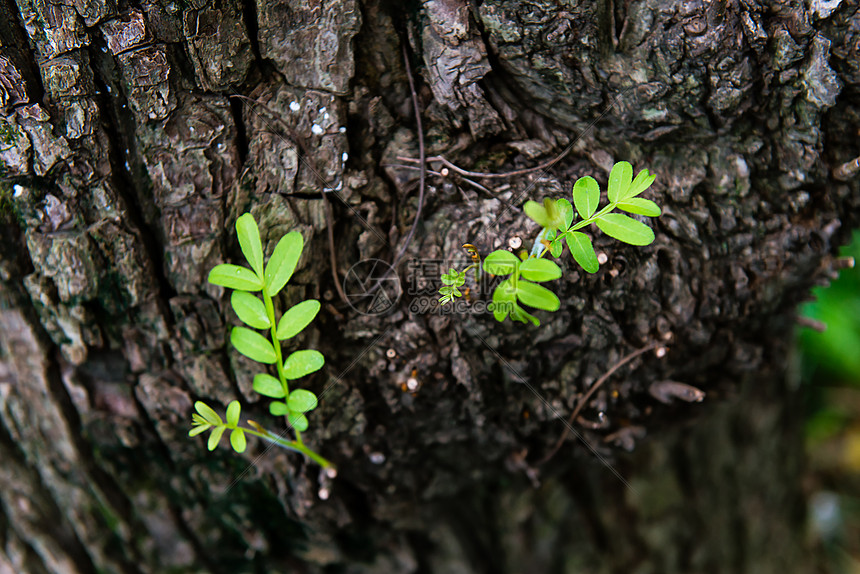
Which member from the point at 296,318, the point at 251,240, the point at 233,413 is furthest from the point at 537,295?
the point at 233,413

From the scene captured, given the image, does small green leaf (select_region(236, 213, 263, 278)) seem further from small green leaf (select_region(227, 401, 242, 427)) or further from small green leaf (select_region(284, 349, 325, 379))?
small green leaf (select_region(227, 401, 242, 427))

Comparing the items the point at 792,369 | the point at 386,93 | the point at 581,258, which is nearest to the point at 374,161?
the point at 386,93

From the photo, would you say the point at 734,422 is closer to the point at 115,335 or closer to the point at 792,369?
the point at 792,369

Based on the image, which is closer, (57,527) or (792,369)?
Result: (57,527)

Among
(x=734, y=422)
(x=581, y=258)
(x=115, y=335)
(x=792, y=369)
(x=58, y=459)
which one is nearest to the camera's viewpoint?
(x=581, y=258)

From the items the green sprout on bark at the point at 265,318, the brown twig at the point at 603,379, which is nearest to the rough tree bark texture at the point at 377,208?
the brown twig at the point at 603,379

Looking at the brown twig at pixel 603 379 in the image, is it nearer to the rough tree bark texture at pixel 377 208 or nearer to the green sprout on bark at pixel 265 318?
the rough tree bark texture at pixel 377 208
